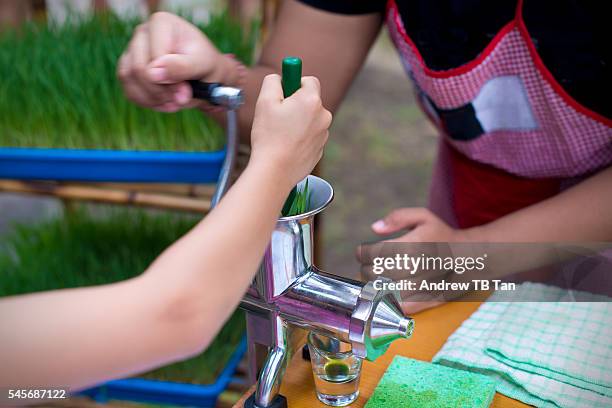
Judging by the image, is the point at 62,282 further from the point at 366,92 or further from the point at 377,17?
the point at 366,92

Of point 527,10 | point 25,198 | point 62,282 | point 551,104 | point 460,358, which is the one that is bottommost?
point 25,198

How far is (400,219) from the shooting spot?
758mm

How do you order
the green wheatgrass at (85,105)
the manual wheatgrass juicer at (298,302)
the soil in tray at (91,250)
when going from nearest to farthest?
the manual wheatgrass juicer at (298,302) < the green wheatgrass at (85,105) < the soil in tray at (91,250)

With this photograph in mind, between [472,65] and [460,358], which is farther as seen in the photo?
[472,65]

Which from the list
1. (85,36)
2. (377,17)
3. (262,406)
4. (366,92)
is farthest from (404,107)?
(262,406)

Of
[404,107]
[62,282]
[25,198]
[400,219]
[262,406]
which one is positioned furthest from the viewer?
[404,107]

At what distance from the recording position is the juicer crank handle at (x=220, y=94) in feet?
1.74

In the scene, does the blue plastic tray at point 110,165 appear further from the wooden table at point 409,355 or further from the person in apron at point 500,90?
the wooden table at point 409,355

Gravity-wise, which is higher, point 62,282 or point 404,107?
point 62,282

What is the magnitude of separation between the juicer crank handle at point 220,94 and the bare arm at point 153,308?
99mm

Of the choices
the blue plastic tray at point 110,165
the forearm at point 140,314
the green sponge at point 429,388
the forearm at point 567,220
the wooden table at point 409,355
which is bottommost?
the blue plastic tray at point 110,165

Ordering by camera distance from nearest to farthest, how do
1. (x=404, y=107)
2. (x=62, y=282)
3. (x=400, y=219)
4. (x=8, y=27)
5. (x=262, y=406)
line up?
1. (x=262, y=406)
2. (x=400, y=219)
3. (x=62, y=282)
4. (x=8, y=27)
5. (x=404, y=107)

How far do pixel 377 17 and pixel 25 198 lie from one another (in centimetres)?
196

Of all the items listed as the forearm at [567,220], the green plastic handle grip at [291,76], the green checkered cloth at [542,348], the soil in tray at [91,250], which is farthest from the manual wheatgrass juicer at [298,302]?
the soil in tray at [91,250]
